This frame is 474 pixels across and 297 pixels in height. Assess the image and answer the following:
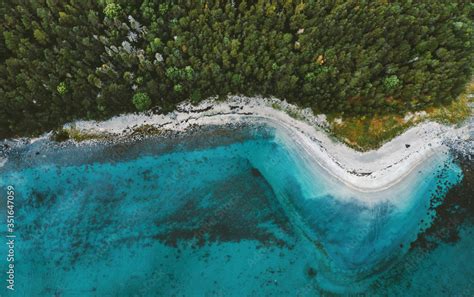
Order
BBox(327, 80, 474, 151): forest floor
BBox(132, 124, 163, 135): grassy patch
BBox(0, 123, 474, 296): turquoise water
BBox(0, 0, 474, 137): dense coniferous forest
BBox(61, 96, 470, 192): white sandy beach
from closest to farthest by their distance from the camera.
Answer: BBox(0, 0, 474, 137): dense coniferous forest → BBox(0, 123, 474, 296): turquoise water → BBox(61, 96, 470, 192): white sandy beach → BBox(132, 124, 163, 135): grassy patch → BBox(327, 80, 474, 151): forest floor

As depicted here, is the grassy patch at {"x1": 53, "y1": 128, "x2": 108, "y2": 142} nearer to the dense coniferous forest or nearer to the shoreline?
the shoreline

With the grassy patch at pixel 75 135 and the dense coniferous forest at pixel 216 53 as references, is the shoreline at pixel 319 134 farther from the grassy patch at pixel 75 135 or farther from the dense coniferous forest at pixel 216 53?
the dense coniferous forest at pixel 216 53

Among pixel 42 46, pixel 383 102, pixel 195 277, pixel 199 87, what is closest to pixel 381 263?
pixel 383 102

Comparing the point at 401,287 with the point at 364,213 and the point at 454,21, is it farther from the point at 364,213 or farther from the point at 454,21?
the point at 454,21

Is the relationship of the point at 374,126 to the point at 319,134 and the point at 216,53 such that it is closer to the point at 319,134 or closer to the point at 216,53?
the point at 319,134

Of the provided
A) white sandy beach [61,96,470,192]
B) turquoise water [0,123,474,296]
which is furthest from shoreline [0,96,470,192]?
turquoise water [0,123,474,296]

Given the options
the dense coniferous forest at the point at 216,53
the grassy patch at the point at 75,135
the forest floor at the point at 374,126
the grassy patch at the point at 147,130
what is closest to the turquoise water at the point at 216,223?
the grassy patch at the point at 147,130

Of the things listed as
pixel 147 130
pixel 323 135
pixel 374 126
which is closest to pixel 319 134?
pixel 323 135
